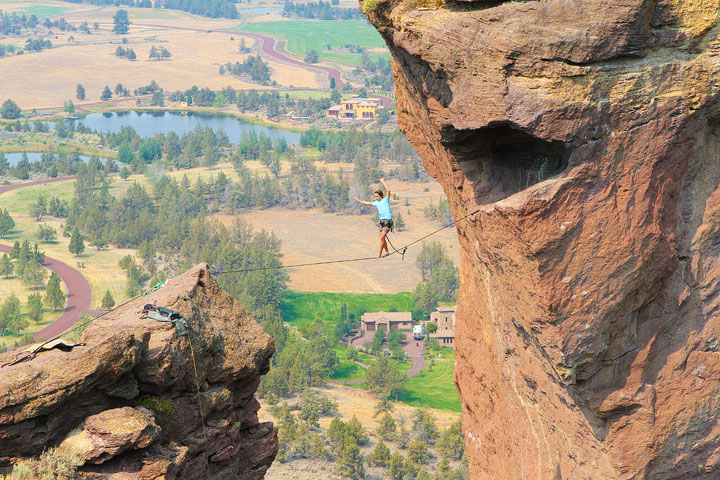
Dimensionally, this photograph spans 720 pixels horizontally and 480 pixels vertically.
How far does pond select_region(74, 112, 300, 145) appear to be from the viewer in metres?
183

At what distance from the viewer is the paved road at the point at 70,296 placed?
7937cm

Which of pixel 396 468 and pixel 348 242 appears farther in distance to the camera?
pixel 348 242

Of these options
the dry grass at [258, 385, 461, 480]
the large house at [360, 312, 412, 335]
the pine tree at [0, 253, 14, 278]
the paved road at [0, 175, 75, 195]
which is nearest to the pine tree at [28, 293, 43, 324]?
the pine tree at [0, 253, 14, 278]

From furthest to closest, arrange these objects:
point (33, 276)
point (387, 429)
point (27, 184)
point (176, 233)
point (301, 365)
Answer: point (27, 184) < point (176, 233) < point (33, 276) < point (301, 365) < point (387, 429)

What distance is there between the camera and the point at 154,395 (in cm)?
1492

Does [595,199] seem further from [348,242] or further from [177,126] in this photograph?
[177,126]

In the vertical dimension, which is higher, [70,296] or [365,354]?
[365,354]

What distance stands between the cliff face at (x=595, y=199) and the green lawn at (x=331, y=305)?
70690mm

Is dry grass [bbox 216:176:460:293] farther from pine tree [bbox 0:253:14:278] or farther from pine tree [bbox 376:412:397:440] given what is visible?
pine tree [bbox 376:412:397:440]

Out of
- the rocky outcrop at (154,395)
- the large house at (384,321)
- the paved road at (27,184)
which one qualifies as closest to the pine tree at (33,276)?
the large house at (384,321)

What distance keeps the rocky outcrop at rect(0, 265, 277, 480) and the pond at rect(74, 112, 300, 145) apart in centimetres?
16172

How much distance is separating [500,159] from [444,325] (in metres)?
67.8

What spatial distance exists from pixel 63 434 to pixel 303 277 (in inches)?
3398

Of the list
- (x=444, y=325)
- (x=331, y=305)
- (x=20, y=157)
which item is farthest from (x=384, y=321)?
(x=20, y=157)
